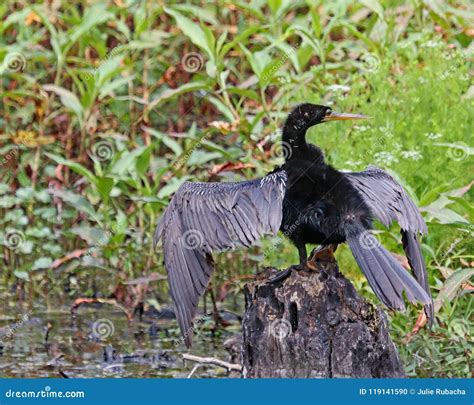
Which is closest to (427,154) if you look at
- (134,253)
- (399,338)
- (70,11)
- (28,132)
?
(399,338)

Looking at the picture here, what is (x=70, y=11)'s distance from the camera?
36.7 ft

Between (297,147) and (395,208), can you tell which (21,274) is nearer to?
(297,147)

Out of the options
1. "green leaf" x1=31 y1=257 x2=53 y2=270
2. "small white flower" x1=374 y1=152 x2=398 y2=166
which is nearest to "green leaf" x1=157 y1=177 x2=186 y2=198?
"green leaf" x1=31 y1=257 x2=53 y2=270

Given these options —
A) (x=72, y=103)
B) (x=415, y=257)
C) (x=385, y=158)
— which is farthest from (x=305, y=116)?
(x=72, y=103)

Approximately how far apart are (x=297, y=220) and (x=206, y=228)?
0.46m

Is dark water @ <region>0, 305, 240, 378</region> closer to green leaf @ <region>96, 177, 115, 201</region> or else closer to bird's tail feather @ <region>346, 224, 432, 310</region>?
green leaf @ <region>96, 177, 115, 201</region>

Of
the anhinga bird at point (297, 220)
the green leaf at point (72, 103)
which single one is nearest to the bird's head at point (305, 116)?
the anhinga bird at point (297, 220)

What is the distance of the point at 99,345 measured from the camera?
301 inches

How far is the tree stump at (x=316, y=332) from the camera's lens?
212 inches

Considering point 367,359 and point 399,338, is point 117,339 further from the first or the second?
point 367,359

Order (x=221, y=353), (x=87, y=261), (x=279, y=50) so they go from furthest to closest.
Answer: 1. (x=279, y=50)
2. (x=87, y=261)
3. (x=221, y=353)

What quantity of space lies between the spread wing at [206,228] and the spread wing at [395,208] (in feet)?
1.42

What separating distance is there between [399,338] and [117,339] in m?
1.80

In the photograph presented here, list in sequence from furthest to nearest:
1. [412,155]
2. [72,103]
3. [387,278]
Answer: [72,103] < [412,155] < [387,278]
